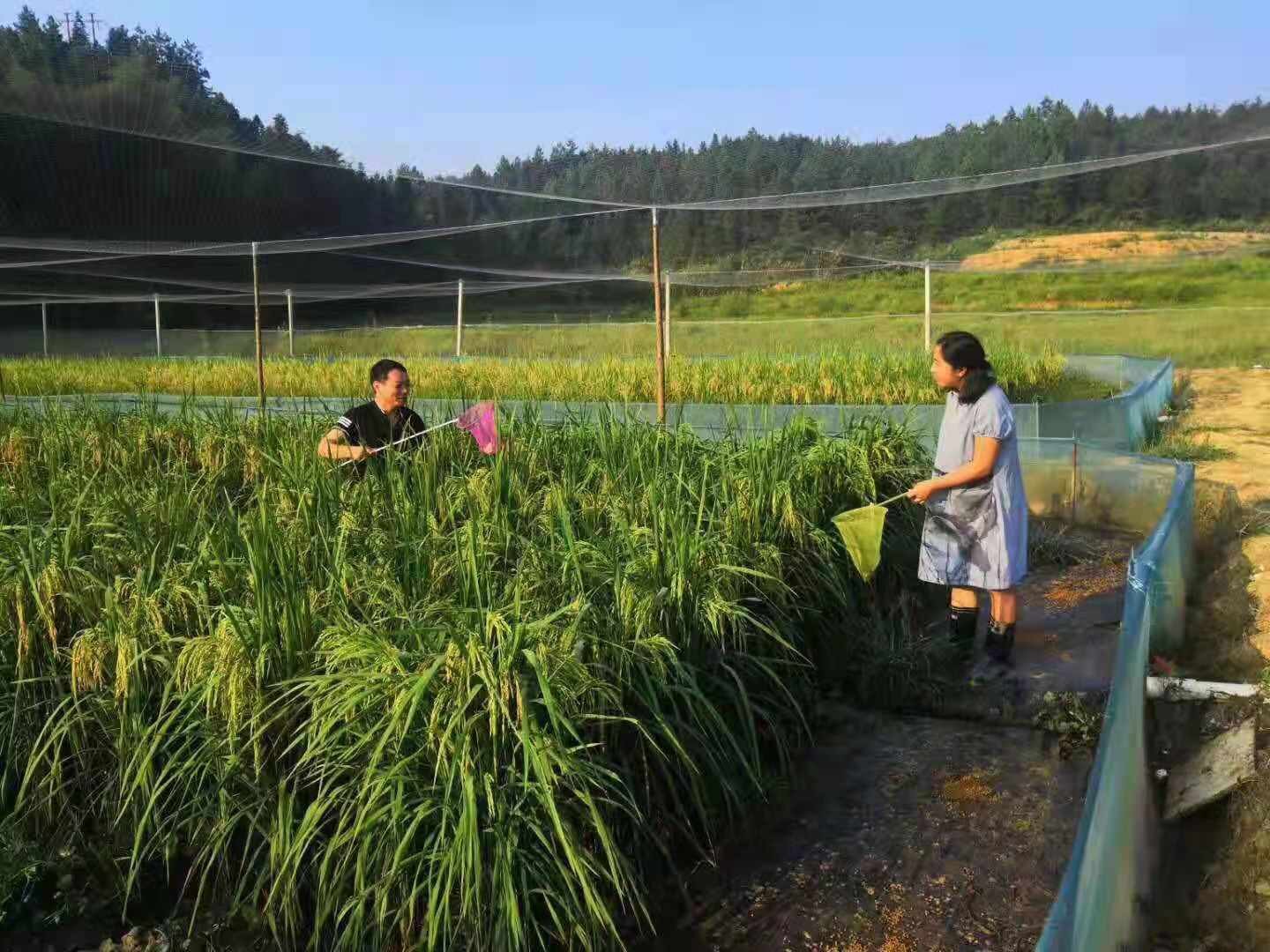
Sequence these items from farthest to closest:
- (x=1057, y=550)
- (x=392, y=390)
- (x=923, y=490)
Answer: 1. (x=1057, y=550)
2. (x=392, y=390)
3. (x=923, y=490)

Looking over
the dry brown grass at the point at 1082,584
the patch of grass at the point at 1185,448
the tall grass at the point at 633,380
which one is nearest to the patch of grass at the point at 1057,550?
the dry brown grass at the point at 1082,584

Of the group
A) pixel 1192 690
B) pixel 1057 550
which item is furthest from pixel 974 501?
pixel 1057 550

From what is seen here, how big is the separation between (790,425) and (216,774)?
108 inches

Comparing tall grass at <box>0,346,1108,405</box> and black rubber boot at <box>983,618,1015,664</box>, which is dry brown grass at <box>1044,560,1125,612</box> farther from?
tall grass at <box>0,346,1108,405</box>

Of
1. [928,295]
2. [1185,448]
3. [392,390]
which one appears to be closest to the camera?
[392,390]

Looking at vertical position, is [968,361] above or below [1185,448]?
above

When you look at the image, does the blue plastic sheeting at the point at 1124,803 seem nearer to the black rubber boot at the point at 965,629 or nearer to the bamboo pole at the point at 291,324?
the black rubber boot at the point at 965,629

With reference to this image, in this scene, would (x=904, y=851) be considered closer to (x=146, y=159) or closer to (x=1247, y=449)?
(x=1247, y=449)

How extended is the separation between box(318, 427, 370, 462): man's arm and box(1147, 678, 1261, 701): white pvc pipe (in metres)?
2.70

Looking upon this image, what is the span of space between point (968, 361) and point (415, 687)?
2.21 meters

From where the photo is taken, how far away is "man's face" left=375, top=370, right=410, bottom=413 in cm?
413

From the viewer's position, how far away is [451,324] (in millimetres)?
16844

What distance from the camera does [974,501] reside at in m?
3.50

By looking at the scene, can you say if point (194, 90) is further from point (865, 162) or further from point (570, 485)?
point (570, 485)
